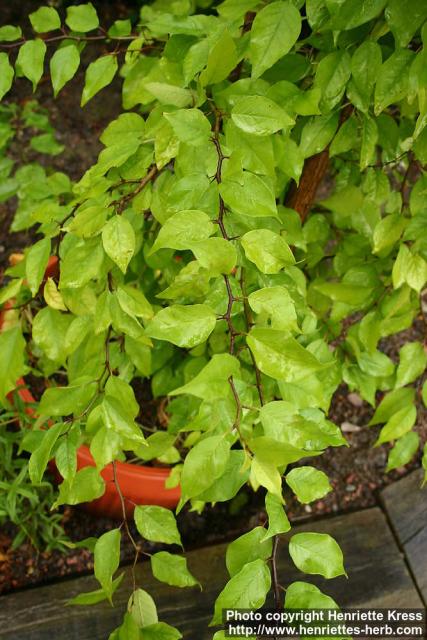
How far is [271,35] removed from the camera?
801 mm

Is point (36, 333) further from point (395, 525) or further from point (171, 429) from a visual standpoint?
point (395, 525)

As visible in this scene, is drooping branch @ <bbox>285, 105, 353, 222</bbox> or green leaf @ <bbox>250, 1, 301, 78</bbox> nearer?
green leaf @ <bbox>250, 1, 301, 78</bbox>

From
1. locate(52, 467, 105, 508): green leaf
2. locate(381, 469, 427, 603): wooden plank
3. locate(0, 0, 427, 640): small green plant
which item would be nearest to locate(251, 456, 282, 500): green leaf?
locate(0, 0, 427, 640): small green plant

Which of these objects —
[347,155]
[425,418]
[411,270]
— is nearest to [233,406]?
[411,270]

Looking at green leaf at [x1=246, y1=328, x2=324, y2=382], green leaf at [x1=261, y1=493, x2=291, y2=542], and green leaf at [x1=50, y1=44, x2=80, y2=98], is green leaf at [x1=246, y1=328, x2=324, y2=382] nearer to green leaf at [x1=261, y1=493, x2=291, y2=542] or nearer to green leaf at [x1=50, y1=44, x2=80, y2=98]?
green leaf at [x1=261, y1=493, x2=291, y2=542]

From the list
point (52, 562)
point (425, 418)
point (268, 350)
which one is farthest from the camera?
point (425, 418)

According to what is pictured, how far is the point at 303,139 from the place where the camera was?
1.01 m

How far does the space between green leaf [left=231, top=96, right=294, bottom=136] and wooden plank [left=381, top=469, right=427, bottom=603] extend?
4.51 feet

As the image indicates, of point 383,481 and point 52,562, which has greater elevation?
point 52,562

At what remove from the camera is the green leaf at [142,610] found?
2.89 feet

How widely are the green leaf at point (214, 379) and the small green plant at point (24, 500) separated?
3.26ft

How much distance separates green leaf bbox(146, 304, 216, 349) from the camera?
0.71 m

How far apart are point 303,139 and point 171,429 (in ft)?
2.01

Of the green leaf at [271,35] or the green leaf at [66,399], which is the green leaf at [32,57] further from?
the green leaf at [66,399]
